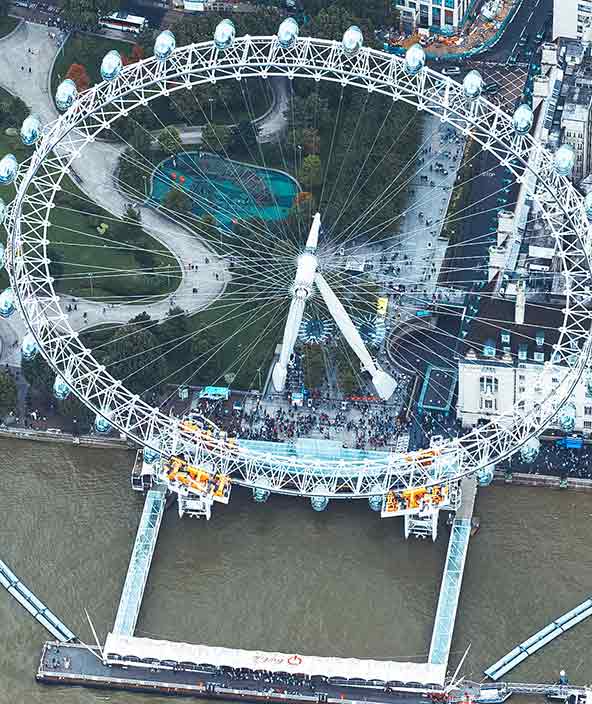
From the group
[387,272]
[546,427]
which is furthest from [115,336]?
[546,427]

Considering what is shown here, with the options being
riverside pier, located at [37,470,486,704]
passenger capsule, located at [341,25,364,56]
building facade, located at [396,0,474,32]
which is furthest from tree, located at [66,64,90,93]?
riverside pier, located at [37,470,486,704]

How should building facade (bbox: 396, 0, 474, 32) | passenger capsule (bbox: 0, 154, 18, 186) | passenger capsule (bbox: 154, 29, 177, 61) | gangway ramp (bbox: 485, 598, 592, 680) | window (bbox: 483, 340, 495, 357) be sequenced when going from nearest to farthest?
1. gangway ramp (bbox: 485, 598, 592, 680)
2. passenger capsule (bbox: 0, 154, 18, 186)
3. passenger capsule (bbox: 154, 29, 177, 61)
4. window (bbox: 483, 340, 495, 357)
5. building facade (bbox: 396, 0, 474, 32)

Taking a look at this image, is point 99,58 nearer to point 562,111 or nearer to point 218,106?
point 218,106

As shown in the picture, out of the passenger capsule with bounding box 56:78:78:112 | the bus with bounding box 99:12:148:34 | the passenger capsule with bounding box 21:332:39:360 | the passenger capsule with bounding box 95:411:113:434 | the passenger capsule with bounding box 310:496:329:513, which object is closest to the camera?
the passenger capsule with bounding box 56:78:78:112

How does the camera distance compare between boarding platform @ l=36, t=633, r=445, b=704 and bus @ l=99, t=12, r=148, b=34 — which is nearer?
boarding platform @ l=36, t=633, r=445, b=704

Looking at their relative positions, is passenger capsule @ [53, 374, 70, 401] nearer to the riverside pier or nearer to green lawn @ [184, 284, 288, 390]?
green lawn @ [184, 284, 288, 390]

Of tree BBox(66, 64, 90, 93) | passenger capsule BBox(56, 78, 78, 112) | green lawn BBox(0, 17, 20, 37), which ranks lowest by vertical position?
passenger capsule BBox(56, 78, 78, 112)

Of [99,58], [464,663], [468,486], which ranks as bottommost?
[464,663]
